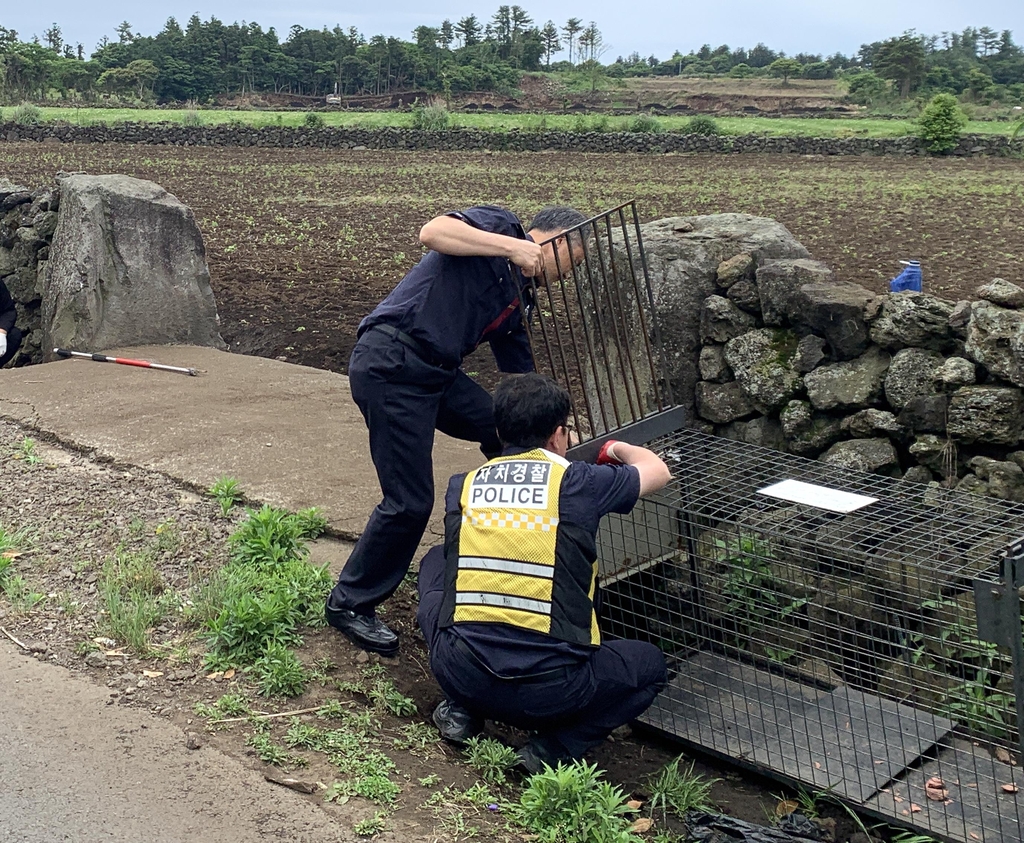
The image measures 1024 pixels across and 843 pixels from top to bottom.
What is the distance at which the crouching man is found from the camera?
3896 mm

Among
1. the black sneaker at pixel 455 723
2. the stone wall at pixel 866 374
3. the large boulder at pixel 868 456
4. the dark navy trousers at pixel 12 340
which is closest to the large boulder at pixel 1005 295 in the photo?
the stone wall at pixel 866 374

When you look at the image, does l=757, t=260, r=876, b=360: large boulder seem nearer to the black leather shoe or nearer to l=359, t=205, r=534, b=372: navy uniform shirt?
l=359, t=205, r=534, b=372: navy uniform shirt

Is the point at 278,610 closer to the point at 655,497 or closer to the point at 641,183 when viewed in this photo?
the point at 655,497

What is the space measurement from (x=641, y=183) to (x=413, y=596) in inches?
873

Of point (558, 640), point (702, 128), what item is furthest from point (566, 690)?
point (702, 128)

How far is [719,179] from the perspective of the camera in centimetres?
2709

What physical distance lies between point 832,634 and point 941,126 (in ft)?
114

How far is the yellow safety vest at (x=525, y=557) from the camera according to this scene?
3887 mm

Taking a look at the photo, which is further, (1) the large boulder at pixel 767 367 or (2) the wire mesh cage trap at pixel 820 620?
A: (1) the large boulder at pixel 767 367

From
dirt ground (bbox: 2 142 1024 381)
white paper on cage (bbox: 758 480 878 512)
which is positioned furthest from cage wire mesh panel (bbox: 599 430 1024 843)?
dirt ground (bbox: 2 142 1024 381)

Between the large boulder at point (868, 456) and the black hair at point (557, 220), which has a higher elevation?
the black hair at point (557, 220)

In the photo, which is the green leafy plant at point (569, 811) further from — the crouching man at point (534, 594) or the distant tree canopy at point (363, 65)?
the distant tree canopy at point (363, 65)

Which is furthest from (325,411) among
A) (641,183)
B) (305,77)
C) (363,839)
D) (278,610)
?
(305,77)

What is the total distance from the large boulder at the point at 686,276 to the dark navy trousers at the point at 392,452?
1896 mm
